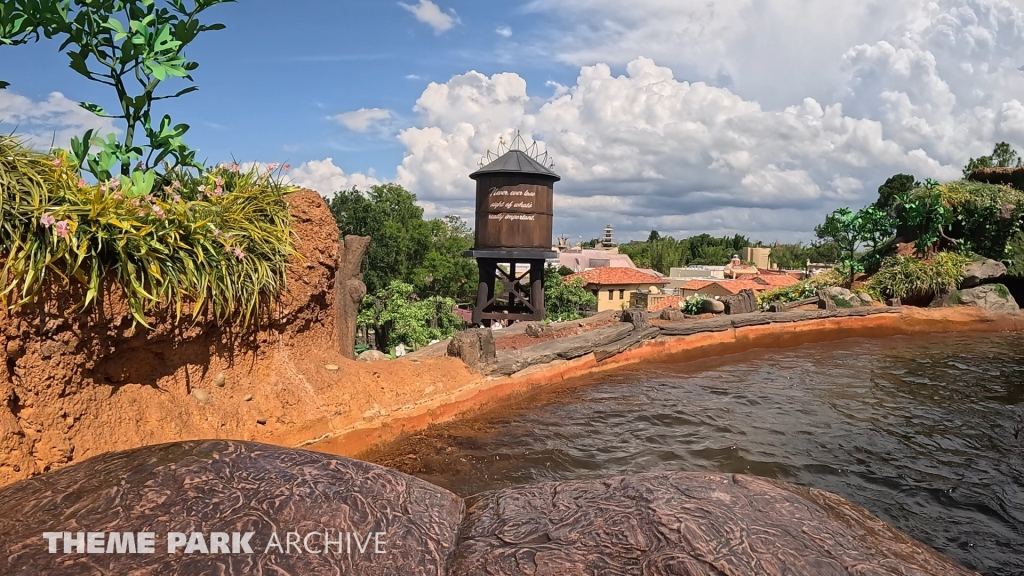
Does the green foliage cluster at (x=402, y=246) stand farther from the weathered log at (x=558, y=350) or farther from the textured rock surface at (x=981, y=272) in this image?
the textured rock surface at (x=981, y=272)

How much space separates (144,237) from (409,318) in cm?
941

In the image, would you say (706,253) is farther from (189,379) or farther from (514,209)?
(189,379)

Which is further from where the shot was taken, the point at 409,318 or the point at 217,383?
the point at 409,318

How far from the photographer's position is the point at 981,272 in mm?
13719

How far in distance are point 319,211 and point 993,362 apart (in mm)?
10648

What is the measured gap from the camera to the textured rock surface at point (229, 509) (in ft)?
5.55

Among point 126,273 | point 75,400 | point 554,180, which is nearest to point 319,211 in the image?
point 126,273

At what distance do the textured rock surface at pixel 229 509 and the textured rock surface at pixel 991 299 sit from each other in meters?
15.3

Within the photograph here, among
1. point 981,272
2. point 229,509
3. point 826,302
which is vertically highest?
point 981,272

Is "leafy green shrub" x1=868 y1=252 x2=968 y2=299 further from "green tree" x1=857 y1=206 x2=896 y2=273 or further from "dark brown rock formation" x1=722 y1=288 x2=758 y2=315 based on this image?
"dark brown rock formation" x1=722 y1=288 x2=758 y2=315

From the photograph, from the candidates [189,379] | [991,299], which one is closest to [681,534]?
[189,379]

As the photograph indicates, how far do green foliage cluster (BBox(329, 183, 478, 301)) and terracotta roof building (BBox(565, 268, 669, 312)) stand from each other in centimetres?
959

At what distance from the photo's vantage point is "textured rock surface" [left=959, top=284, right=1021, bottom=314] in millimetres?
13094

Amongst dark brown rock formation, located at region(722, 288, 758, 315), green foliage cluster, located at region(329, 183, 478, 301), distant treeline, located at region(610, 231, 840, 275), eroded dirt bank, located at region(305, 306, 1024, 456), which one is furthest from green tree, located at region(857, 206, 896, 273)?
distant treeline, located at region(610, 231, 840, 275)
